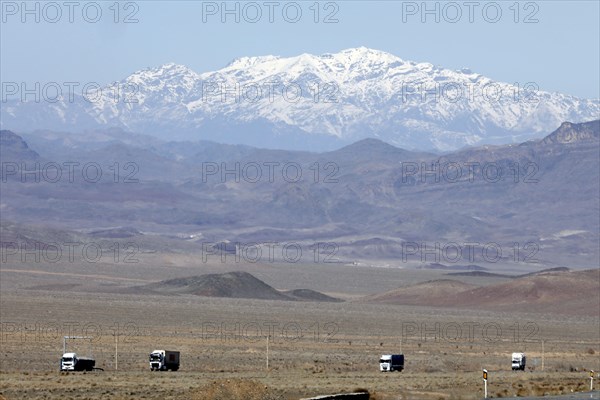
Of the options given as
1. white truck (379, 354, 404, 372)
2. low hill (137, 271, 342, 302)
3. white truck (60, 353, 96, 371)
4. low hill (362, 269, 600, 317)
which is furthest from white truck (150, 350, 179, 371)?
low hill (362, 269, 600, 317)

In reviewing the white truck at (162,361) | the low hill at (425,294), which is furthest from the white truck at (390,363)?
the low hill at (425,294)

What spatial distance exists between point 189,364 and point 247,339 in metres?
18.1

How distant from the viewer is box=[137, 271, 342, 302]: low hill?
13588 cm

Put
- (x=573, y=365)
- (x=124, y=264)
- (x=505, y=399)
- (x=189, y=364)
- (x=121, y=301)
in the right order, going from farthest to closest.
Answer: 1. (x=124, y=264)
2. (x=121, y=301)
3. (x=573, y=365)
4. (x=189, y=364)
5. (x=505, y=399)

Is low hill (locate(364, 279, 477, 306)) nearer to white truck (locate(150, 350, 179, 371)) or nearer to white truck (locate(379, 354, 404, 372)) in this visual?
white truck (locate(379, 354, 404, 372))

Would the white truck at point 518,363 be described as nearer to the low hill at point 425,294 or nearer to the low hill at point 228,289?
the low hill at point 228,289

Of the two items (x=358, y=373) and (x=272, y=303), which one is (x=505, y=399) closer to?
(x=358, y=373)

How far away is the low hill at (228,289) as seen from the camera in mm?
135875

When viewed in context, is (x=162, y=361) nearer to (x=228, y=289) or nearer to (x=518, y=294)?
(x=228, y=289)

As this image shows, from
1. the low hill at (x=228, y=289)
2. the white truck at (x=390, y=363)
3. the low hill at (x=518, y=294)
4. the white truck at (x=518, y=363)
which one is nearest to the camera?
the white truck at (x=390, y=363)

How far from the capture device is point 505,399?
Result: 4031 cm

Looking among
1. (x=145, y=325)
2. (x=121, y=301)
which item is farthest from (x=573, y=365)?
(x=121, y=301)

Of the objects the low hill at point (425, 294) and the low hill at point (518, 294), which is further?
the low hill at point (425, 294)

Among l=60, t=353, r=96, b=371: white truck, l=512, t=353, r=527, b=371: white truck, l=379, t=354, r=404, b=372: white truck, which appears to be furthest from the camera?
l=512, t=353, r=527, b=371: white truck
